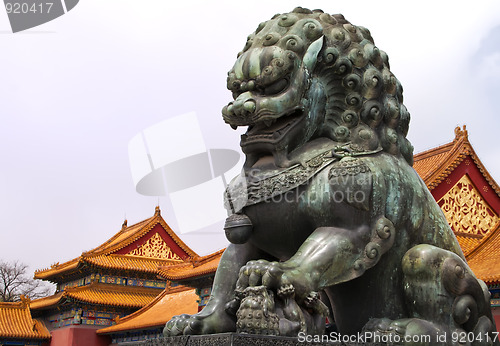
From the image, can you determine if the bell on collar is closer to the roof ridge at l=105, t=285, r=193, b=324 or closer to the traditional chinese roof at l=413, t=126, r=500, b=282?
the traditional chinese roof at l=413, t=126, r=500, b=282

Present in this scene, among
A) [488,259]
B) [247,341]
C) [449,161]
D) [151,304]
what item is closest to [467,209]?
[449,161]

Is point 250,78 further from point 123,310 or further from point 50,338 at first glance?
point 50,338

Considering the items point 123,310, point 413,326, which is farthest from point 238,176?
point 123,310

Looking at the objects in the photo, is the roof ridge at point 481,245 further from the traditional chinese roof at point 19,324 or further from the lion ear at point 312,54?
the traditional chinese roof at point 19,324

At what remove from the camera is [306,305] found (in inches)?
98.4

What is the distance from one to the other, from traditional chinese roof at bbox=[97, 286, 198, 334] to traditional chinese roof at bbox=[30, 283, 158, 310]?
153cm

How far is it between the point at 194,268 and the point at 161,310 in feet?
10.1

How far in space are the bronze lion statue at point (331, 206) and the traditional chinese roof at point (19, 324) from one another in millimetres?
24558

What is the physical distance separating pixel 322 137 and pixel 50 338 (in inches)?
1047

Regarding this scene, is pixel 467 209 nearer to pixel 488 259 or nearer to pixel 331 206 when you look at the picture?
pixel 488 259

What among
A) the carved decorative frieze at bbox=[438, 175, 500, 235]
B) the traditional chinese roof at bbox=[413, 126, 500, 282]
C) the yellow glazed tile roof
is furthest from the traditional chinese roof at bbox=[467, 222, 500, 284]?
the yellow glazed tile roof

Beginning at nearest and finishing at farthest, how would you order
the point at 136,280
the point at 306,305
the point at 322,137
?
the point at 306,305
the point at 322,137
the point at 136,280

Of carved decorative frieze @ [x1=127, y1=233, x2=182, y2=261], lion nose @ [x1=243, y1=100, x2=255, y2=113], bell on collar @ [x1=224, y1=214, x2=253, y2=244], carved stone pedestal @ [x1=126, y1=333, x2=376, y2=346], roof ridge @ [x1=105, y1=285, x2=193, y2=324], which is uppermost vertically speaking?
lion nose @ [x1=243, y1=100, x2=255, y2=113]

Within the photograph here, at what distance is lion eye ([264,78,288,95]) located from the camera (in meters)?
2.82
